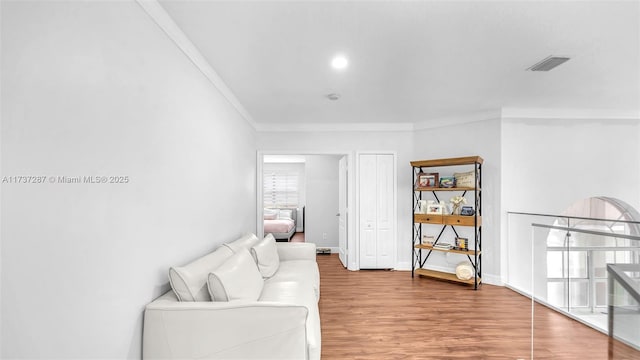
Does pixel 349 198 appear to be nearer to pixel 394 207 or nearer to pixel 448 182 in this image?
pixel 394 207

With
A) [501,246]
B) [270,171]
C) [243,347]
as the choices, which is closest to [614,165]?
[501,246]

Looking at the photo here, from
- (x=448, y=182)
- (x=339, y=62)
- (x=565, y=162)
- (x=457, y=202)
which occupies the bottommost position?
(x=457, y=202)

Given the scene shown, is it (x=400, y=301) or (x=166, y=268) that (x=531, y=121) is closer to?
(x=400, y=301)

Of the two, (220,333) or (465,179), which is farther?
(465,179)

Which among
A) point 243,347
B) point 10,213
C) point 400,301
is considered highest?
point 10,213

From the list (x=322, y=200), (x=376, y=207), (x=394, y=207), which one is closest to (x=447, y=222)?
(x=394, y=207)

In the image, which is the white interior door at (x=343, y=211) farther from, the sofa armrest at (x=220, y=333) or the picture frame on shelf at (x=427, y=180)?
the sofa armrest at (x=220, y=333)

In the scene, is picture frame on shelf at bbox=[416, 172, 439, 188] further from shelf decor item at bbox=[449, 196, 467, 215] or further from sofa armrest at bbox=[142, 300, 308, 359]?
sofa armrest at bbox=[142, 300, 308, 359]

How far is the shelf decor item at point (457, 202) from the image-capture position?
4.32 metres

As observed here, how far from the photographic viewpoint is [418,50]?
2432 millimetres

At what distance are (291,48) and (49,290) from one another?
6.98 ft

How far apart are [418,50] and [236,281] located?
233cm

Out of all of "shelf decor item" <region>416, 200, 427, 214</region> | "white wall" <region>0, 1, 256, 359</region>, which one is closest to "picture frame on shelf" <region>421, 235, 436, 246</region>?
"shelf decor item" <region>416, 200, 427, 214</region>

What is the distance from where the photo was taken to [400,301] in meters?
3.56
